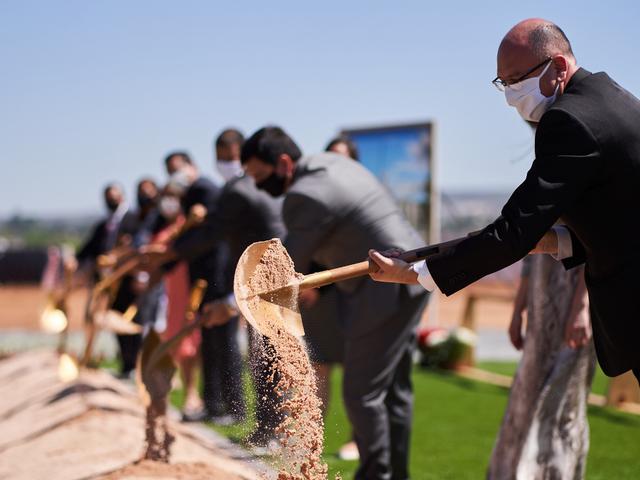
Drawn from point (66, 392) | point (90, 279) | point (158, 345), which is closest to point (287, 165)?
point (158, 345)

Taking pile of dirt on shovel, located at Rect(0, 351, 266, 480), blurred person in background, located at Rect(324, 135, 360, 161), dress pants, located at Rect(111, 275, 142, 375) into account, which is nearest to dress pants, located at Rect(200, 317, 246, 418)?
pile of dirt on shovel, located at Rect(0, 351, 266, 480)

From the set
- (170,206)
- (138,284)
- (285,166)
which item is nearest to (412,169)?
(170,206)

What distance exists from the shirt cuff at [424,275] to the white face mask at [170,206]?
5812 mm

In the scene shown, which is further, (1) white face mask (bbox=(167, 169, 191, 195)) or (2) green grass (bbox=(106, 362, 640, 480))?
(1) white face mask (bbox=(167, 169, 191, 195))

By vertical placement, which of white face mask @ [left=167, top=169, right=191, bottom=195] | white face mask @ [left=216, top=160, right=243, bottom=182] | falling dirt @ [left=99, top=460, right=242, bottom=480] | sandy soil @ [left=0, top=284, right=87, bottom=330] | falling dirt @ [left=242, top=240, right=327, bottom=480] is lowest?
sandy soil @ [left=0, top=284, right=87, bottom=330]

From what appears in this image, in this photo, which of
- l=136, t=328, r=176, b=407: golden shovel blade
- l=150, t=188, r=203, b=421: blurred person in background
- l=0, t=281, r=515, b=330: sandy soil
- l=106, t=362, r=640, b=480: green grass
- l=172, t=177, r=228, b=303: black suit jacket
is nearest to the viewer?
l=136, t=328, r=176, b=407: golden shovel blade

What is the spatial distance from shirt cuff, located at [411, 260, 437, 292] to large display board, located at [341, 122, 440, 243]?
7347mm

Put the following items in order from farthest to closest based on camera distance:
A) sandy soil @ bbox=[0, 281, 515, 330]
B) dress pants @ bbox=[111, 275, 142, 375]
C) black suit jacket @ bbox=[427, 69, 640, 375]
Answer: sandy soil @ bbox=[0, 281, 515, 330] < dress pants @ bbox=[111, 275, 142, 375] < black suit jacket @ bbox=[427, 69, 640, 375]

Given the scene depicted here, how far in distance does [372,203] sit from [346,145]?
1688 millimetres

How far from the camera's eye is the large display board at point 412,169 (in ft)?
34.1

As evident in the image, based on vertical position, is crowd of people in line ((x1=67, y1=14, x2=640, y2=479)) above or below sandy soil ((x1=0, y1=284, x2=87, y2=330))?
above

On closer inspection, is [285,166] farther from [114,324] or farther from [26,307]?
[26,307]

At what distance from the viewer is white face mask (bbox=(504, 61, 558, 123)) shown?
293cm

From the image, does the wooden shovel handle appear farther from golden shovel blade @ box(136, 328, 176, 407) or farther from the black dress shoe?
the black dress shoe
